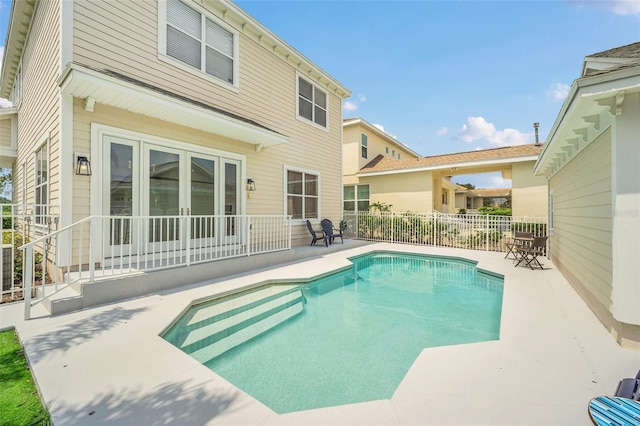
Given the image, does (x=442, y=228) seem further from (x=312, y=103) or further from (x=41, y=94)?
(x=41, y=94)

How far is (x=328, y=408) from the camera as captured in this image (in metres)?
2.19

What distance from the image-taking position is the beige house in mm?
11766

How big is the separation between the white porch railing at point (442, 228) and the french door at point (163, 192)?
24.6ft

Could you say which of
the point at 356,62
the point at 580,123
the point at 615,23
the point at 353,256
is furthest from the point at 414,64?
the point at 580,123

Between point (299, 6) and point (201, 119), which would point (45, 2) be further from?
point (299, 6)

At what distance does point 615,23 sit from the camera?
6305 mm

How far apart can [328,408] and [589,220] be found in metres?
5.02

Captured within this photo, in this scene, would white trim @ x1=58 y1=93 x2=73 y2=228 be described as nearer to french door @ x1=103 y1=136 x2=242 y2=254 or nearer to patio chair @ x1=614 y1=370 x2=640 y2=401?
french door @ x1=103 y1=136 x2=242 y2=254

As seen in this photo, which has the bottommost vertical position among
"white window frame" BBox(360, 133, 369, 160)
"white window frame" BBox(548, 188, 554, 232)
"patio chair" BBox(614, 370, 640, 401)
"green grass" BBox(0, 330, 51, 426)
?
"green grass" BBox(0, 330, 51, 426)

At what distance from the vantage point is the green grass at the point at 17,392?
207 centimetres

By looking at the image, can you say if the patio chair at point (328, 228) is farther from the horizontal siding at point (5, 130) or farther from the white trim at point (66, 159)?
the horizontal siding at point (5, 130)

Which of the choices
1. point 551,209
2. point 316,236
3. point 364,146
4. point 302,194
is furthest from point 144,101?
point 364,146

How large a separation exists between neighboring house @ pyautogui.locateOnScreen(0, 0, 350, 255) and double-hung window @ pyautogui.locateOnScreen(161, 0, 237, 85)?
3cm

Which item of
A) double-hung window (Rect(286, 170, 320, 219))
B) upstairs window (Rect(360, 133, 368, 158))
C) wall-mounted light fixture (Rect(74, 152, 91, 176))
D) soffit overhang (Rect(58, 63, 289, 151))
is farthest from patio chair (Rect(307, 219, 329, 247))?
upstairs window (Rect(360, 133, 368, 158))
